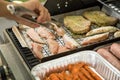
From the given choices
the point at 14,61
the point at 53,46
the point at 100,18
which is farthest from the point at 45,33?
the point at 100,18

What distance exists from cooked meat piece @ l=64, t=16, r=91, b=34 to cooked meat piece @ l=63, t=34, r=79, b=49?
13 cm

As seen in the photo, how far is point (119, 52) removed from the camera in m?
1.59

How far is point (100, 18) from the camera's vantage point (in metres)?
2.12

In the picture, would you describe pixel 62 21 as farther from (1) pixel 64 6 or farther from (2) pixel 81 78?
(2) pixel 81 78

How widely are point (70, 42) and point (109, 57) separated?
12.9 inches

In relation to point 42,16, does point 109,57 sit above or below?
below

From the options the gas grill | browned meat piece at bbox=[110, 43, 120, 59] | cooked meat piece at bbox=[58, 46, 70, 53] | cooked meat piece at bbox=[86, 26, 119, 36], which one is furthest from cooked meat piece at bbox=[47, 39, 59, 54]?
browned meat piece at bbox=[110, 43, 120, 59]

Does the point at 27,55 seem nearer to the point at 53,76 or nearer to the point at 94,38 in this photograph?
the point at 53,76

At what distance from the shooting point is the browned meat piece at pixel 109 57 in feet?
5.03

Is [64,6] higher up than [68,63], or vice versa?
[64,6]

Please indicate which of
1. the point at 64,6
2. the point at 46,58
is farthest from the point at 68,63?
the point at 64,6

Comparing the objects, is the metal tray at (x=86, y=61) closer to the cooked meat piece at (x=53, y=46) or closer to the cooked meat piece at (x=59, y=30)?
the cooked meat piece at (x=53, y=46)

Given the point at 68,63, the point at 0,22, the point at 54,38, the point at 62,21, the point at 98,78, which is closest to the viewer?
the point at 98,78

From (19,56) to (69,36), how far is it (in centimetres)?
45
